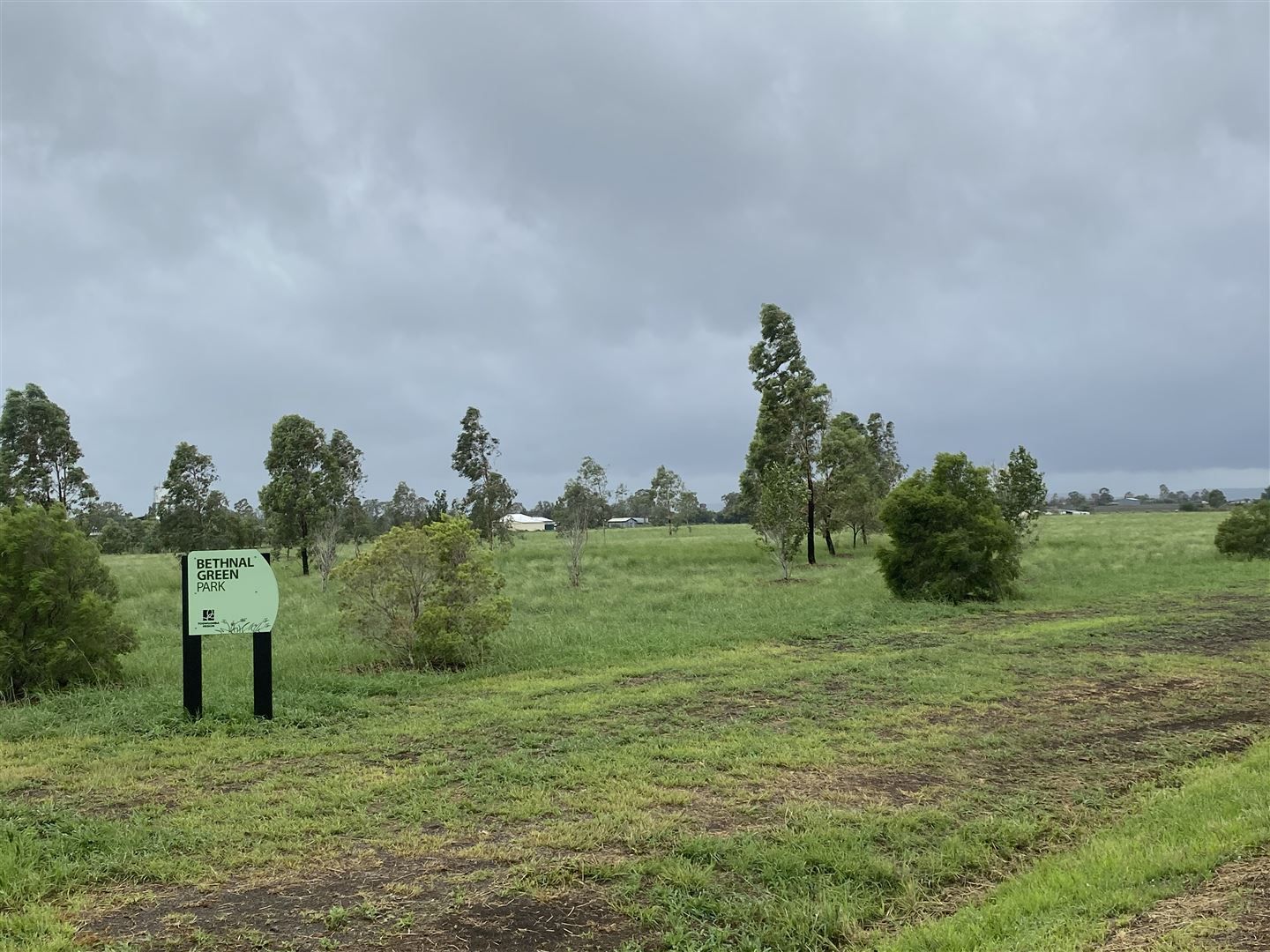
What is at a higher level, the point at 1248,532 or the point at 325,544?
the point at 325,544

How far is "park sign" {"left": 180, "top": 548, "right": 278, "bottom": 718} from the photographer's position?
349 inches

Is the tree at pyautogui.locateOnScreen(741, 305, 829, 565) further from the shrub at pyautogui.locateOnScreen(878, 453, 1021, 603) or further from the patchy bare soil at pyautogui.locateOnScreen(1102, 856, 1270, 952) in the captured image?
the patchy bare soil at pyautogui.locateOnScreen(1102, 856, 1270, 952)

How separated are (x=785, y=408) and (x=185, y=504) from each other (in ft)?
82.7

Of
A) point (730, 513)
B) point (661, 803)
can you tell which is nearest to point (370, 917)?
point (661, 803)

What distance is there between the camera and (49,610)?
34.3 feet

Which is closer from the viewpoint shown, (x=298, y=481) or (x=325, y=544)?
(x=325, y=544)

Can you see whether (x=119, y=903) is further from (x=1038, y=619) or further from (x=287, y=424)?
(x=287, y=424)

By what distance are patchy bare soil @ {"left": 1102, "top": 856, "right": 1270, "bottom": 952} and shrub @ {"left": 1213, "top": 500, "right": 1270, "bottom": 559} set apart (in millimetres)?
31758

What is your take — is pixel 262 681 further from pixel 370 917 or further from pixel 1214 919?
pixel 1214 919

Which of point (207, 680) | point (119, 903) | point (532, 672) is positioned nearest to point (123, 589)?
point (207, 680)

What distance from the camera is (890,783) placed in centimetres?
640

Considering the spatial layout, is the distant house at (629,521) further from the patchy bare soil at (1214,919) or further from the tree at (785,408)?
the patchy bare soil at (1214,919)

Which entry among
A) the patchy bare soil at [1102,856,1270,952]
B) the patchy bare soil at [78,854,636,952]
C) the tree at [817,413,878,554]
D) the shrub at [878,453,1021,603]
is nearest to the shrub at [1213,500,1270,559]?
the tree at [817,413,878,554]

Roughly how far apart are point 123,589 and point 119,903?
24984 mm
